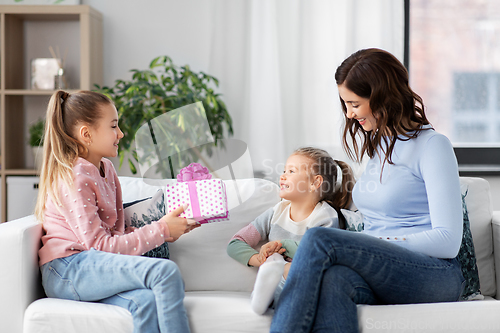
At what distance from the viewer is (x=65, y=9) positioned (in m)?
2.34

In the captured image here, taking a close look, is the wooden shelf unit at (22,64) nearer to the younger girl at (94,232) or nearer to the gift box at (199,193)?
the younger girl at (94,232)

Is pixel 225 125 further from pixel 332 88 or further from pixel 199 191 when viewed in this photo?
pixel 199 191

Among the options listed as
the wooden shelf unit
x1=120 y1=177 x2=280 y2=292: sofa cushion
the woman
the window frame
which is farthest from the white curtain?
the woman

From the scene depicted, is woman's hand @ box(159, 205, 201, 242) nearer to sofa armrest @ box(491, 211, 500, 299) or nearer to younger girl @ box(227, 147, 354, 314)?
younger girl @ box(227, 147, 354, 314)

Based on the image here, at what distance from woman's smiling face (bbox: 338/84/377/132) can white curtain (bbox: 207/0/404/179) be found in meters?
1.04

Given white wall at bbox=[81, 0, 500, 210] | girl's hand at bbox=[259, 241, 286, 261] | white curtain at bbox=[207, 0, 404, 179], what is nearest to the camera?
girl's hand at bbox=[259, 241, 286, 261]

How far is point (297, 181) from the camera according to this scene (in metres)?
1.54

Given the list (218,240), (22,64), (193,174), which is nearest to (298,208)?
(218,240)

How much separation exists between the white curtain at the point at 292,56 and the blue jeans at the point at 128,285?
1.30m

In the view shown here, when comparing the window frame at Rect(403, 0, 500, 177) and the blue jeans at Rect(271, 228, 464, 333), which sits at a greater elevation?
the window frame at Rect(403, 0, 500, 177)

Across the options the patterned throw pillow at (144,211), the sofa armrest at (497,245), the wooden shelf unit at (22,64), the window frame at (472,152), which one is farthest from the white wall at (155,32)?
the sofa armrest at (497,245)

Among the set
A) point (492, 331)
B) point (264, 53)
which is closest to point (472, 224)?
point (492, 331)

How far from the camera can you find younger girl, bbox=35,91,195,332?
3.96 feet

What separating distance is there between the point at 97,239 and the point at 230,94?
1.41 meters
